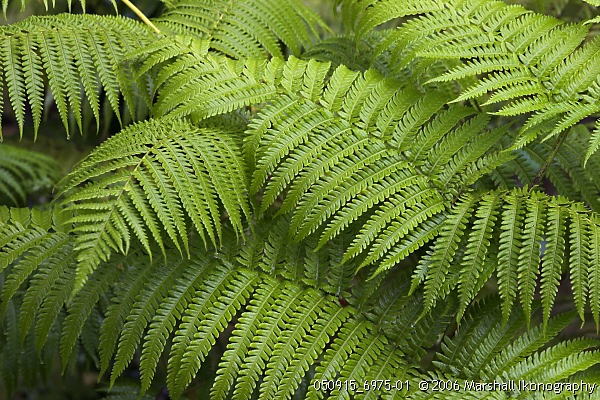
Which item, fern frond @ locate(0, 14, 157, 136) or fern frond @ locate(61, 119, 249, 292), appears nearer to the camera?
fern frond @ locate(61, 119, 249, 292)

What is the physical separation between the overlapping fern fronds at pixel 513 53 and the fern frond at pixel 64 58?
0.71m

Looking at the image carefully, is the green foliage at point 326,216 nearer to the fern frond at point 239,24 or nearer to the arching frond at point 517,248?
the arching frond at point 517,248

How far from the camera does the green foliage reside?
1304mm

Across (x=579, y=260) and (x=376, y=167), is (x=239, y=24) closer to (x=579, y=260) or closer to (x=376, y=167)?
(x=376, y=167)

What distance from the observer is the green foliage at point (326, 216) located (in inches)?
51.3

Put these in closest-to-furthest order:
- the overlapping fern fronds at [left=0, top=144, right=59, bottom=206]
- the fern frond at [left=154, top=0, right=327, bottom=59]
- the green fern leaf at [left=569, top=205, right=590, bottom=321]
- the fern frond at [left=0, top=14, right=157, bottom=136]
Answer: the green fern leaf at [left=569, top=205, right=590, bottom=321] < the fern frond at [left=0, top=14, right=157, bottom=136] < the fern frond at [left=154, top=0, right=327, bottom=59] < the overlapping fern fronds at [left=0, top=144, right=59, bottom=206]

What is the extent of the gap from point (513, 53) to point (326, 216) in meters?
0.67

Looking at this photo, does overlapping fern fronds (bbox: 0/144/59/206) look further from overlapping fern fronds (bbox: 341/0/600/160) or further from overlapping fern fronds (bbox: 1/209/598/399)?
overlapping fern fronds (bbox: 341/0/600/160)

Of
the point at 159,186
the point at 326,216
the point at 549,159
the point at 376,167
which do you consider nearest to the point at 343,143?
the point at 376,167

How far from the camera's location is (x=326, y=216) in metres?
1.36

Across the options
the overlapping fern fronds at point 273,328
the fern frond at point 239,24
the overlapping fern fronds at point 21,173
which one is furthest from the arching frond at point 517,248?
the overlapping fern fronds at point 21,173

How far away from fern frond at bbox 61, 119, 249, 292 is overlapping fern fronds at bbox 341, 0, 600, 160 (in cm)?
56

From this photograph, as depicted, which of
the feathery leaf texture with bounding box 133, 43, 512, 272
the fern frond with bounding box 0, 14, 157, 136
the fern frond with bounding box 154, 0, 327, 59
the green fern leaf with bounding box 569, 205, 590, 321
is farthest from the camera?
the fern frond with bounding box 154, 0, 327, 59

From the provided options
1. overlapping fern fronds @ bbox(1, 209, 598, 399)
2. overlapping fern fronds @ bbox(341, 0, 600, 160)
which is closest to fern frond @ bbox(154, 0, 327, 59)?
overlapping fern fronds @ bbox(341, 0, 600, 160)
